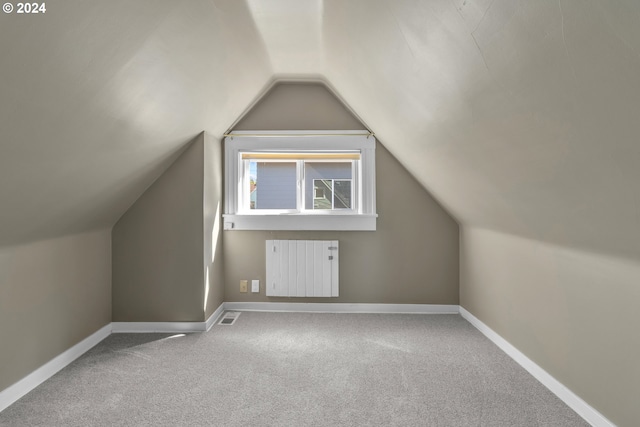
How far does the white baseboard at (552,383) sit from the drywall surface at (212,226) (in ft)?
7.92

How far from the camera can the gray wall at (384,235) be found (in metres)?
3.67

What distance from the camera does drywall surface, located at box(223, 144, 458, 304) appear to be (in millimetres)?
3670

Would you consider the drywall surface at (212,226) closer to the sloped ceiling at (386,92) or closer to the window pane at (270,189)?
the window pane at (270,189)

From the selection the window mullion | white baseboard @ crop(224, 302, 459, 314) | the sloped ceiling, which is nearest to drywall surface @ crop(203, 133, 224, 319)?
white baseboard @ crop(224, 302, 459, 314)

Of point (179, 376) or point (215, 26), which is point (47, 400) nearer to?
point (179, 376)

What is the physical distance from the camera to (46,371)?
2299 mm

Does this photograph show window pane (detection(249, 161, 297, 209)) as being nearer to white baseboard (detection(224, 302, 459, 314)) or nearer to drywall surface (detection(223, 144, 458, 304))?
drywall surface (detection(223, 144, 458, 304))

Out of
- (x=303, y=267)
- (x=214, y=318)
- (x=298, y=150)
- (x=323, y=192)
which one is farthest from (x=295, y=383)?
(x=298, y=150)

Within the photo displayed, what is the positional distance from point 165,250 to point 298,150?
1.58 m

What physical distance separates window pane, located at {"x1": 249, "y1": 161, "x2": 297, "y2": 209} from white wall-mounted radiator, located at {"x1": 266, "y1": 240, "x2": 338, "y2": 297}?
430mm

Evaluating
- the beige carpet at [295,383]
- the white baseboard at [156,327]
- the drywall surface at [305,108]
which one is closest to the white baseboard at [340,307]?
the beige carpet at [295,383]

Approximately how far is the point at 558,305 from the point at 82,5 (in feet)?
8.80

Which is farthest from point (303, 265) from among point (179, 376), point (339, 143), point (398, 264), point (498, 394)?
point (498, 394)

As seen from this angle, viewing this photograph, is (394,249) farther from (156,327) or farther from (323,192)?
(156,327)
